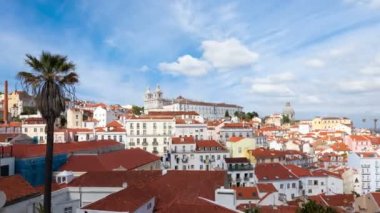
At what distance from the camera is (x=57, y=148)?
119ft

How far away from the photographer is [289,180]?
170 ft

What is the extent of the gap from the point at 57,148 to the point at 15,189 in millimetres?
18184

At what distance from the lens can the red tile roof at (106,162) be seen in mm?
32875

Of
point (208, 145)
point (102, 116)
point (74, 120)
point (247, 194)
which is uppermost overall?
point (102, 116)

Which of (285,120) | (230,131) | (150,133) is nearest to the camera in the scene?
(150,133)

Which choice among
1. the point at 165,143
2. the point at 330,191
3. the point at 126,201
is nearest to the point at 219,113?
the point at 165,143

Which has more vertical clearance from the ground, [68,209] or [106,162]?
[106,162]

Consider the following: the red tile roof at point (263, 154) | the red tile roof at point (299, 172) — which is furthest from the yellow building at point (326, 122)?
the red tile roof at point (299, 172)

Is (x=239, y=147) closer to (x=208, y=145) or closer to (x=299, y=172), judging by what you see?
(x=208, y=145)

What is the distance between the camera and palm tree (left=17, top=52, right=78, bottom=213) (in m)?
13.9

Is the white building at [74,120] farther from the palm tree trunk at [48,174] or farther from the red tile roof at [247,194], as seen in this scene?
the palm tree trunk at [48,174]

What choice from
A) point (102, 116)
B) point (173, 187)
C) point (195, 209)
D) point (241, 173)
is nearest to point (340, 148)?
point (241, 173)

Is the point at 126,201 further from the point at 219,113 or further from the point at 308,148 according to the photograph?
the point at 219,113

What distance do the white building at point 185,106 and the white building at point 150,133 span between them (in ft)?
190
